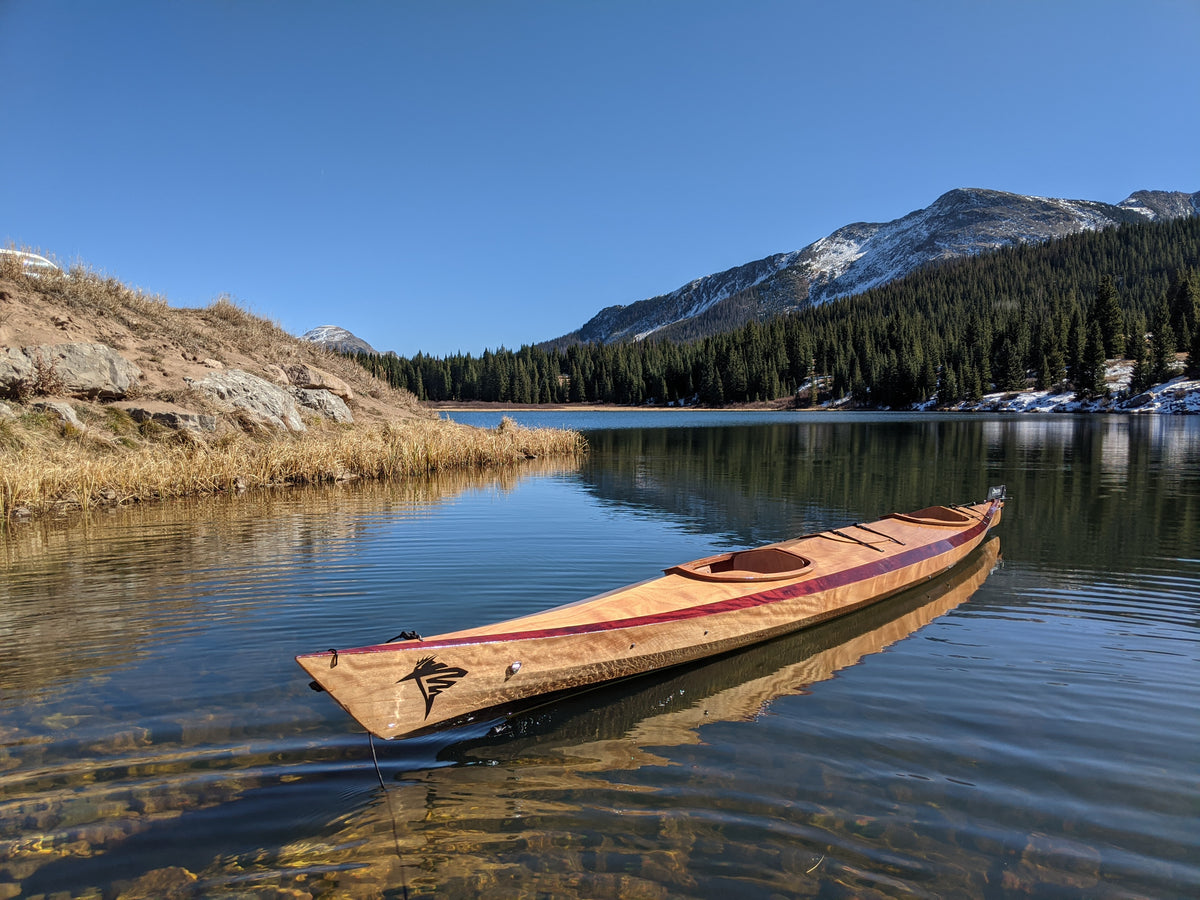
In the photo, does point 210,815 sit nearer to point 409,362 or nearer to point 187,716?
point 187,716

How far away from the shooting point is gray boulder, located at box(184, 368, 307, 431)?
28359mm

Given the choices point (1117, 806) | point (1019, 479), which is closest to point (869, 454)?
point (1019, 479)

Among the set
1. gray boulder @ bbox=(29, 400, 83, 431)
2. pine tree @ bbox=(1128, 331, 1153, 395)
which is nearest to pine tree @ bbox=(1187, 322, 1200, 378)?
pine tree @ bbox=(1128, 331, 1153, 395)

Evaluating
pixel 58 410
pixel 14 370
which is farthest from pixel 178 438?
pixel 14 370

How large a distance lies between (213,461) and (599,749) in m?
20.2

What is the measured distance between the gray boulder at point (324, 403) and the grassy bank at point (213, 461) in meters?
1.17

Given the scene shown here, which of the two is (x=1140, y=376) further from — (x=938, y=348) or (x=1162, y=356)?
(x=938, y=348)

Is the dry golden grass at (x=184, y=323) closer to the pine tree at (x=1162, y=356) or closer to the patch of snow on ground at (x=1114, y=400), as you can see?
the patch of snow on ground at (x=1114, y=400)

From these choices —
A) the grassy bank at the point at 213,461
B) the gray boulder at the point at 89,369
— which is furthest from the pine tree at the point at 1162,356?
the gray boulder at the point at 89,369

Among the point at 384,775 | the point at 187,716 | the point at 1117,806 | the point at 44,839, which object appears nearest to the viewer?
the point at 44,839

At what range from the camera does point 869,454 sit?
118ft

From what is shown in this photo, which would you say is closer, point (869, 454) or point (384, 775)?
point (384, 775)

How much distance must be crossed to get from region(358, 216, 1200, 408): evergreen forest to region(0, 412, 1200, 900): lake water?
96.0m

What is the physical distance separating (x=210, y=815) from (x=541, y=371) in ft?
499
